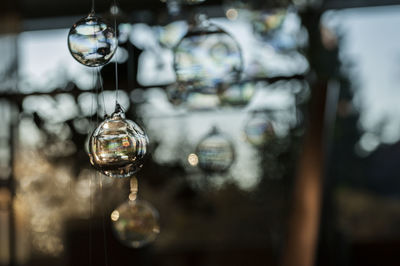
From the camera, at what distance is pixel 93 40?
111cm

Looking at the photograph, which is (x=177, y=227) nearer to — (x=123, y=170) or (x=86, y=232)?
(x=86, y=232)

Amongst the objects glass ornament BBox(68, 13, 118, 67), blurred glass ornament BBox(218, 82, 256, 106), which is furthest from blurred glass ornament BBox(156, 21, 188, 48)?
glass ornament BBox(68, 13, 118, 67)

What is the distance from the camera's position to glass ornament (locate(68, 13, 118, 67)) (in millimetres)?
1114

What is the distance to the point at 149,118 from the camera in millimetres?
5211

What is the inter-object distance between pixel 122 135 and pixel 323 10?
14.7 ft

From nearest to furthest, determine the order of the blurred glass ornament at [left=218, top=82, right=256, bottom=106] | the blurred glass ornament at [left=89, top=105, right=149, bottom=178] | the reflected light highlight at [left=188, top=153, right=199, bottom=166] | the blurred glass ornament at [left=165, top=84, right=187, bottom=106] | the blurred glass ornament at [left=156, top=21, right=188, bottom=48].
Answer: the blurred glass ornament at [left=89, top=105, right=149, bottom=178]
the blurred glass ornament at [left=165, top=84, right=187, bottom=106]
the blurred glass ornament at [left=218, top=82, right=256, bottom=106]
the reflected light highlight at [left=188, top=153, right=199, bottom=166]
the blurred glass ornament at [left=156, top=21, right=188, bottom=48]

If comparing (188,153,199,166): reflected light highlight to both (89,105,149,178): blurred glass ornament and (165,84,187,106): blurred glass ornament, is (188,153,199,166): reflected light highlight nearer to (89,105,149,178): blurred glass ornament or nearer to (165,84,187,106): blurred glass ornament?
(165,84,187,106): blurred glass ornament

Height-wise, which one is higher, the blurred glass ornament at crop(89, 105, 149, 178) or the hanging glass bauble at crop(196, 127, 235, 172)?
the blurred glass ornament at crop(89, 105, 149, 178)

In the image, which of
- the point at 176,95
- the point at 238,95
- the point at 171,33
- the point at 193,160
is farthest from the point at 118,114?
the point at 171,33

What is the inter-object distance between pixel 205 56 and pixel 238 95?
52cm

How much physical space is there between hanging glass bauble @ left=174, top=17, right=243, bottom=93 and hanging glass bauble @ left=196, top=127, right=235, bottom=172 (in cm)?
71

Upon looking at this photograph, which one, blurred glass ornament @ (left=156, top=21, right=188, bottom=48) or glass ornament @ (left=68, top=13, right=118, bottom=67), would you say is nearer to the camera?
glass ornament @ (left=68, top=13, right=118, bottom=67)

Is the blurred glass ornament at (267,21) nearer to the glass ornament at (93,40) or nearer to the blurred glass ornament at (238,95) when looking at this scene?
the blurred glass ornament at (238,95)

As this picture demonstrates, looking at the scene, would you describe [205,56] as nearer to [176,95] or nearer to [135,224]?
[176,95]
